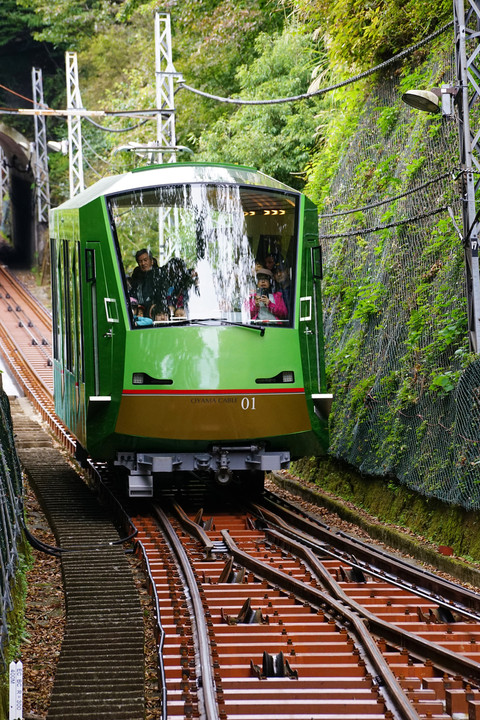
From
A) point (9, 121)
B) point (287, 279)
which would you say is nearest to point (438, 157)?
point (287, 279)

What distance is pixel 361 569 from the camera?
10.0 meters

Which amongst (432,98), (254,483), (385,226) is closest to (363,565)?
(254,483)

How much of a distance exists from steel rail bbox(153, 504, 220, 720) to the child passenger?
8.68 ft

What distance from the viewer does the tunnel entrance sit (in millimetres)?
56312

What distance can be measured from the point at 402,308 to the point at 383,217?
2307 millimetres

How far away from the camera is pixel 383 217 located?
633 inches

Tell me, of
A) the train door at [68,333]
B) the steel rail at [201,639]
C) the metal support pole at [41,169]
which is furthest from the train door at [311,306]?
the metal support pole at [41,169]

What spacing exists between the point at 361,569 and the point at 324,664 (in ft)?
9.10

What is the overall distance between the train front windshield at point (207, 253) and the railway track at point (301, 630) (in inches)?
94.6

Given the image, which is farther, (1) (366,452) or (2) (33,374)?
(2) (33,374)

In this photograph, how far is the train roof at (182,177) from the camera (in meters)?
12.6

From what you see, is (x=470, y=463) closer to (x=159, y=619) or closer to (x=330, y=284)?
(x=159, y=619)

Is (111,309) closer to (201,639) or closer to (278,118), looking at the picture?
(201,639)

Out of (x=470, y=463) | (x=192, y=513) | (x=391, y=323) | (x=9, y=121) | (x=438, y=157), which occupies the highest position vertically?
(x=9, y=121)
